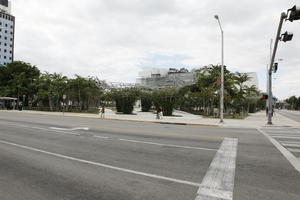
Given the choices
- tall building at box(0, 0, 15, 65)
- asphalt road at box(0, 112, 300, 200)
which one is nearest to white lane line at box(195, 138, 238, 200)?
asphalt road at box(0, 112, 300, 200)

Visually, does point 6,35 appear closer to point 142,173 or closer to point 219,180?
point 142,173

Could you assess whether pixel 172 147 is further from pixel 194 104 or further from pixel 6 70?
pixel 6 70

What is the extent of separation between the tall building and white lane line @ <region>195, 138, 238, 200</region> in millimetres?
120189

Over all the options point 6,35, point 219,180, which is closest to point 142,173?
point 219,180

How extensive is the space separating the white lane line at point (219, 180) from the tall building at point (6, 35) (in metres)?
120

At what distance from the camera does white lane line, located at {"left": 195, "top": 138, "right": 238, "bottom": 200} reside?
12.1 feet

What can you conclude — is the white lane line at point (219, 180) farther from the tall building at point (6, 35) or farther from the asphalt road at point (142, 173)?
the tall building at point (6, 35)

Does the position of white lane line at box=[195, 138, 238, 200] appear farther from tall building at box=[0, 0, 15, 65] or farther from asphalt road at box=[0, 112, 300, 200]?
tall building at box=[0, 0, 15, 65]

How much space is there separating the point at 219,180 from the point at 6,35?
424 feet

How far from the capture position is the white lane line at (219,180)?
146 inches

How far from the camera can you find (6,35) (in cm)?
10419

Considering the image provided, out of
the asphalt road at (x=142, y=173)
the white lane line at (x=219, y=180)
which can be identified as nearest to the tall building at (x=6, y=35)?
the asphalt road at (x=142, y=173)

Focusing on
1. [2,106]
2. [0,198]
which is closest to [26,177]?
[0,198]

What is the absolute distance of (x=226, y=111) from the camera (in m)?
37.8
